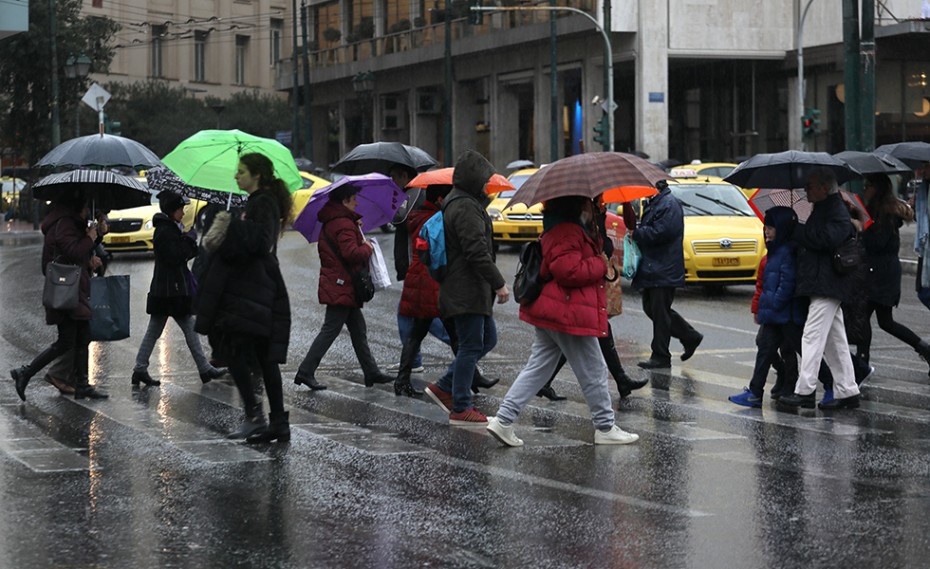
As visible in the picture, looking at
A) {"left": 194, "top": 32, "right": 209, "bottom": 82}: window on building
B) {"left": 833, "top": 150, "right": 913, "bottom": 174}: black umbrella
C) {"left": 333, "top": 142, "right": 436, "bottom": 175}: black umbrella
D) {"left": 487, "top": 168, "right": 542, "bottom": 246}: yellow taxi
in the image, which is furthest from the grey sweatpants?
{"left": 194, "top": 32, "right": 209, "bottom": 82}: window on building

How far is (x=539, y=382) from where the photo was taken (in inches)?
367

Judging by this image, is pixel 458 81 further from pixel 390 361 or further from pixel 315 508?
pixel 315 508

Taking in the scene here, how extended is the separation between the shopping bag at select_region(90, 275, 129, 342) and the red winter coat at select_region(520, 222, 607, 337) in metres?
4.01

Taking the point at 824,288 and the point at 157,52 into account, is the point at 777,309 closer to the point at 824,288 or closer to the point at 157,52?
the point at 824,288

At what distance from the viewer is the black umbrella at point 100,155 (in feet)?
38.6

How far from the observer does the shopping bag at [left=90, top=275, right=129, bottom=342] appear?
38.0 ft

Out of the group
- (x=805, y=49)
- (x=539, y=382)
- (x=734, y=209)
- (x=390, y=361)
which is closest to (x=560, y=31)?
(x=805, y=49)

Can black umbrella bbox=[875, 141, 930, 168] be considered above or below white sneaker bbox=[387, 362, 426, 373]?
above

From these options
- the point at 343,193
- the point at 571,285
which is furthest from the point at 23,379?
the point at 571,285

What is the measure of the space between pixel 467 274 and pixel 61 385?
3.64m

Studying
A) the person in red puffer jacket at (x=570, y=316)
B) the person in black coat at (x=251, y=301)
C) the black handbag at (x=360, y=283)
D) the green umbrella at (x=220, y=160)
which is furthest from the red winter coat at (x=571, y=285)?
the black handbag at (x=360, y=283)

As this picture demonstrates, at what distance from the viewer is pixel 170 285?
12195mm

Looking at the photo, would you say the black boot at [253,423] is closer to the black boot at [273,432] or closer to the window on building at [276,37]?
the black boot at [273,432]

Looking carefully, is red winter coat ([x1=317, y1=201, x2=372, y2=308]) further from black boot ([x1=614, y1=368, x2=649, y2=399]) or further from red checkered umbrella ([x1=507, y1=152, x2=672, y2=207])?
red checkered umbrella ([x1=507, y1=152, x2=672, y2=207])
